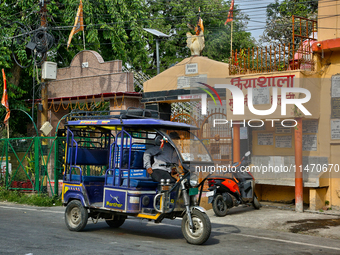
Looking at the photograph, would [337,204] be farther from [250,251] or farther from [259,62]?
[250,251]

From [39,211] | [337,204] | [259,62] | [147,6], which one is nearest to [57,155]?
[39,211]

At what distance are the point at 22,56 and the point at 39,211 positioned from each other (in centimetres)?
1048

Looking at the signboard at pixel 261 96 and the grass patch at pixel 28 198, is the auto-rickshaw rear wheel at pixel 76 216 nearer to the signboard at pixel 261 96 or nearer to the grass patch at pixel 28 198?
the grass patch at pixel 28 198

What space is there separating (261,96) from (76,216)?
21.1ft

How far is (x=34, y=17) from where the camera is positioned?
21312 mm

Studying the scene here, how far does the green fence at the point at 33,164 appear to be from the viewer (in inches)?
582

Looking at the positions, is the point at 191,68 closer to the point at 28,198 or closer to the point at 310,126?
the point at 310,126

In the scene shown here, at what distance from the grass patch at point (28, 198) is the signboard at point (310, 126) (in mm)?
8160

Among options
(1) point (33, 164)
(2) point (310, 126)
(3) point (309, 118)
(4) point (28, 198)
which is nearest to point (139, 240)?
(3) point (309, 118)

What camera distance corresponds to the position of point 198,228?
7.65 metres

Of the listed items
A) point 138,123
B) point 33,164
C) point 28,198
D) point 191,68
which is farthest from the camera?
point 33,164

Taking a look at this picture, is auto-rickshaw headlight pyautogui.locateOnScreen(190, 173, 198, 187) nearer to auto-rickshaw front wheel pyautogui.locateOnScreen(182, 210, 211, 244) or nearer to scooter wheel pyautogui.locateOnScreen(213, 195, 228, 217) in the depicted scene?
auto-rickshaw front wheel pyautogui.locateOnScreen(182, 210, 211, 244)

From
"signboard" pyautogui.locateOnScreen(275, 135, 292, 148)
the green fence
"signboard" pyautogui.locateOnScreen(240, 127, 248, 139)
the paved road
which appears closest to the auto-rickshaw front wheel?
the paved road

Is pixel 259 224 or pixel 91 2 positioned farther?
pixel 91 2
